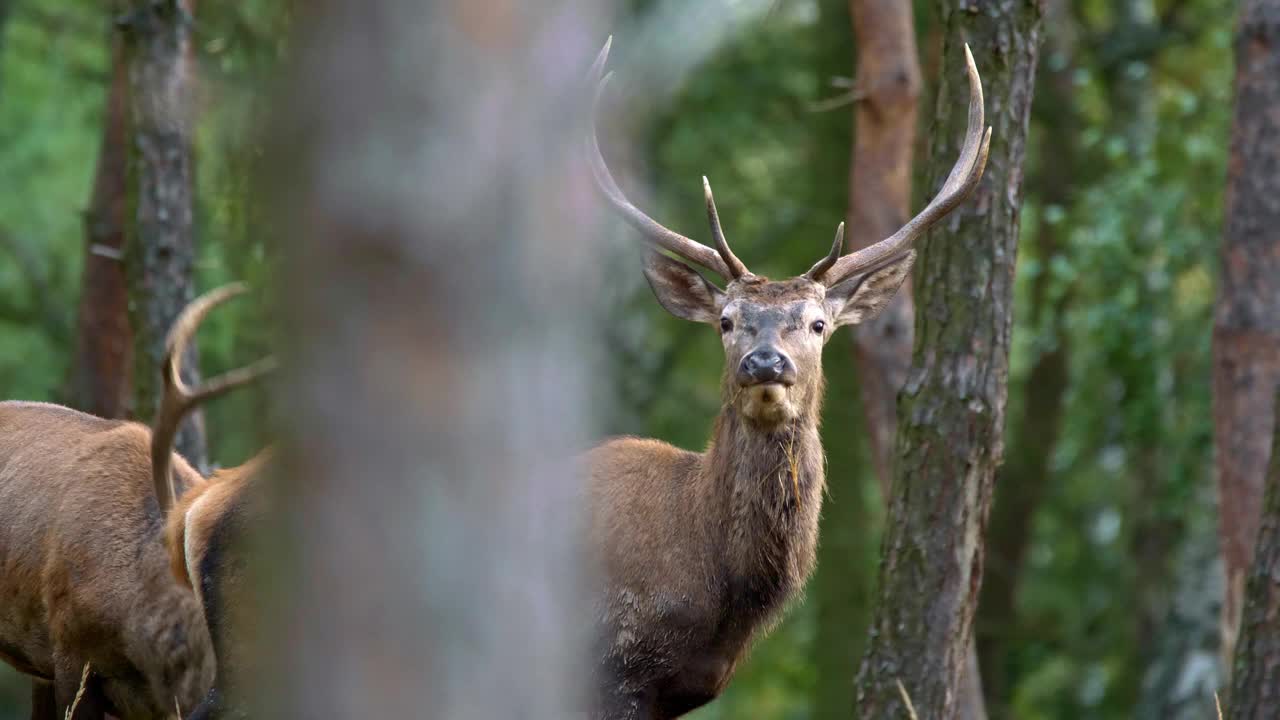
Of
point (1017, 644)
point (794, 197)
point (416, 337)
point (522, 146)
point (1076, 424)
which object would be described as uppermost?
point (794, 197)

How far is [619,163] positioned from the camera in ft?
43.4

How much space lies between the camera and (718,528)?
19.5 feet

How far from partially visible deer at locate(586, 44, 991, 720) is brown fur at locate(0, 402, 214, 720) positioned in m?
1.75

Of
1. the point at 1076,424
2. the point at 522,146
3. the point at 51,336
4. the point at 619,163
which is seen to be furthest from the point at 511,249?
the point at 1076,424

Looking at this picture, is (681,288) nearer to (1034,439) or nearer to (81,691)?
(81,691)

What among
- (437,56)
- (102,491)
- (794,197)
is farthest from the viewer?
(794,197)

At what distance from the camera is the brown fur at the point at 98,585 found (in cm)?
633

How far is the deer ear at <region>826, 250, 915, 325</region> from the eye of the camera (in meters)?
6.74

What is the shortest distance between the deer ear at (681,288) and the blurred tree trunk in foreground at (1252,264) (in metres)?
2.91

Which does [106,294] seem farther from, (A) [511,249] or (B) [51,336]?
(A) [511,249]

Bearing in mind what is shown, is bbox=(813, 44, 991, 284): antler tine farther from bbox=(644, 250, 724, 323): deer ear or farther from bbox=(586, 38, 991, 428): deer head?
bbox=(644, 250, 724, 323): deer ear

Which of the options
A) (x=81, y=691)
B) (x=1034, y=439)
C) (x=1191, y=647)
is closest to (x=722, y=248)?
(x=81, y=691)

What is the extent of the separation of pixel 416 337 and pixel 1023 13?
4.84m

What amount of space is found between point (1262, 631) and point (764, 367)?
6.32 ft
